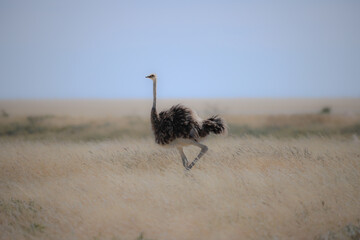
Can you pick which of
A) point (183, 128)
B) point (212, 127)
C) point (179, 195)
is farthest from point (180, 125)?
point (179, 195)

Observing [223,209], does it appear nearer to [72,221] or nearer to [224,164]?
[72,221]

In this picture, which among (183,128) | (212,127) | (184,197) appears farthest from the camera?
(212,127)

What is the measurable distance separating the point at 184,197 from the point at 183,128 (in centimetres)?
212

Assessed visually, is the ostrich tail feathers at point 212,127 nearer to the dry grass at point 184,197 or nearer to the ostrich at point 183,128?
the ostrich at point 183,128

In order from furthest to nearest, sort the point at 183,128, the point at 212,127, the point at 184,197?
1. the point at 212,127
2. the point at 183,128
3. the point at 184,197

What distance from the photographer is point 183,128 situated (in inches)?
335

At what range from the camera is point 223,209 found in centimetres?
609

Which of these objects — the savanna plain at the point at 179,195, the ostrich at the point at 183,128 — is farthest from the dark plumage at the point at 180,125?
the savanna plain at the point at 179,195

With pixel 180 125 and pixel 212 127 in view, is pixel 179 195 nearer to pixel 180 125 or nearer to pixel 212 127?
pixel 180 125

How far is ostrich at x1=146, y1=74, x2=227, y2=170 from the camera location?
8516mm

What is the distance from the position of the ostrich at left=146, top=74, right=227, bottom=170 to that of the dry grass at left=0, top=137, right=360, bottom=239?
54cm

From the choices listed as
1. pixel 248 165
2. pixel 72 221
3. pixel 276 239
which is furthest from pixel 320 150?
pixel 72 221

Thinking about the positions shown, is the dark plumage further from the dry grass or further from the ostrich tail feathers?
the dry grass

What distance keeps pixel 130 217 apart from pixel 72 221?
796mm
